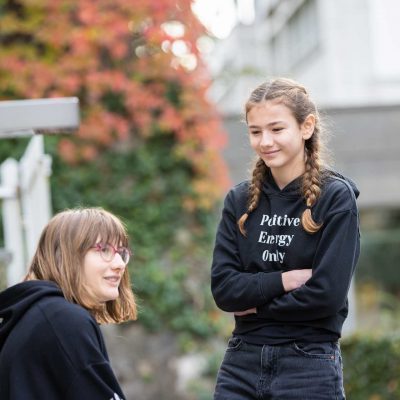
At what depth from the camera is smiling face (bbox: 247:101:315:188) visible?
3148mm

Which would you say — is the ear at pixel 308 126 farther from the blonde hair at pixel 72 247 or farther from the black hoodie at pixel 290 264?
the blonde hair at pixel 72 247

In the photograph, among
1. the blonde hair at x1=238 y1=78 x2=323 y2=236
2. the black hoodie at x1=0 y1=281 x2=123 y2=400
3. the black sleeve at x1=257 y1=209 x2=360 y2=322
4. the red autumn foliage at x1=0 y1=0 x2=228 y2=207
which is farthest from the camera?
the red autumn foliage at x1=0 y1=0 x2=228 y2=207

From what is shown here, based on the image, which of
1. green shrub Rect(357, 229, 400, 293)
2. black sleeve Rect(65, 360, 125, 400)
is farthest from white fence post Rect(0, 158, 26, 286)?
green shrub Rect(357, 229, 400, 293)

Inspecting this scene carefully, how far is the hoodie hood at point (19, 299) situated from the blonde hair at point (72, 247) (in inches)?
2.8

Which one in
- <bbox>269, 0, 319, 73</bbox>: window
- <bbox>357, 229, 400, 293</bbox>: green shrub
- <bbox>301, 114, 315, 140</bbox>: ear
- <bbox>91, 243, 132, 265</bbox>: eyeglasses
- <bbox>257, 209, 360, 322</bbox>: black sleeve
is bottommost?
<bbox>357, 229, 400, 293</bbox>: green shrub

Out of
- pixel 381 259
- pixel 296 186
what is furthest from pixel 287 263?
pixel 381 259

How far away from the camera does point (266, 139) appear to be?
3.14m

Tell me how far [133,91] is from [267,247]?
4826 millimetres

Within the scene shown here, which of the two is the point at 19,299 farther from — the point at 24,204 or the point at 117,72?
the point at 117,72

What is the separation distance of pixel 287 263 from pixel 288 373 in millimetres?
374

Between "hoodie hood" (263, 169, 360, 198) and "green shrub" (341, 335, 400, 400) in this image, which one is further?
"green shrub" (341, 335, 400, 400)

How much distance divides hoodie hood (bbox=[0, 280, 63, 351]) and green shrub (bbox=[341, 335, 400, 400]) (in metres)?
5.33

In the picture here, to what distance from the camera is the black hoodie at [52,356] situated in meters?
2.60

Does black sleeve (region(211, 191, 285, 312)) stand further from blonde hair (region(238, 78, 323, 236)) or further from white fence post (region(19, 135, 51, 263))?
white fence post (region(19, 135, 51, 263))
